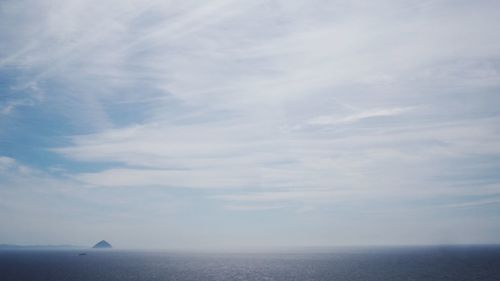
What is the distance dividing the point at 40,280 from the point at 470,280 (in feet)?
391

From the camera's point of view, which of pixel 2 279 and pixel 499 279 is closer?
pixel 499 279

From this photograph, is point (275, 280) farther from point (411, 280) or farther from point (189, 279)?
point (411, 280)

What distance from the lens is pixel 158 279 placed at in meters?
106

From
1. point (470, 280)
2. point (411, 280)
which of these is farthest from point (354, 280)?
point (470, 280)

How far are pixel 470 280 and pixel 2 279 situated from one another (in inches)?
5155

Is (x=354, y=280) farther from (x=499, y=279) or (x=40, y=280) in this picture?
(x=40, y=280)

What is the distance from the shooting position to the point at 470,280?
316 feet

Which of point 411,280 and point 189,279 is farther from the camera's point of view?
point 189,279

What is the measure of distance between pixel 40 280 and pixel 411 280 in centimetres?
10445

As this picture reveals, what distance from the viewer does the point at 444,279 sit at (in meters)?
100

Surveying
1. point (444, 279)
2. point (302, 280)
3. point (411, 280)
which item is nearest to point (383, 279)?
point (411, 280)

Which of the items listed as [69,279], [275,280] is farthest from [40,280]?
[275,280]

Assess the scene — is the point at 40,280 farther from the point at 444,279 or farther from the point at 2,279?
the point at 444,279

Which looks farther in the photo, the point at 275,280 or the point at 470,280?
the point at 275,280
